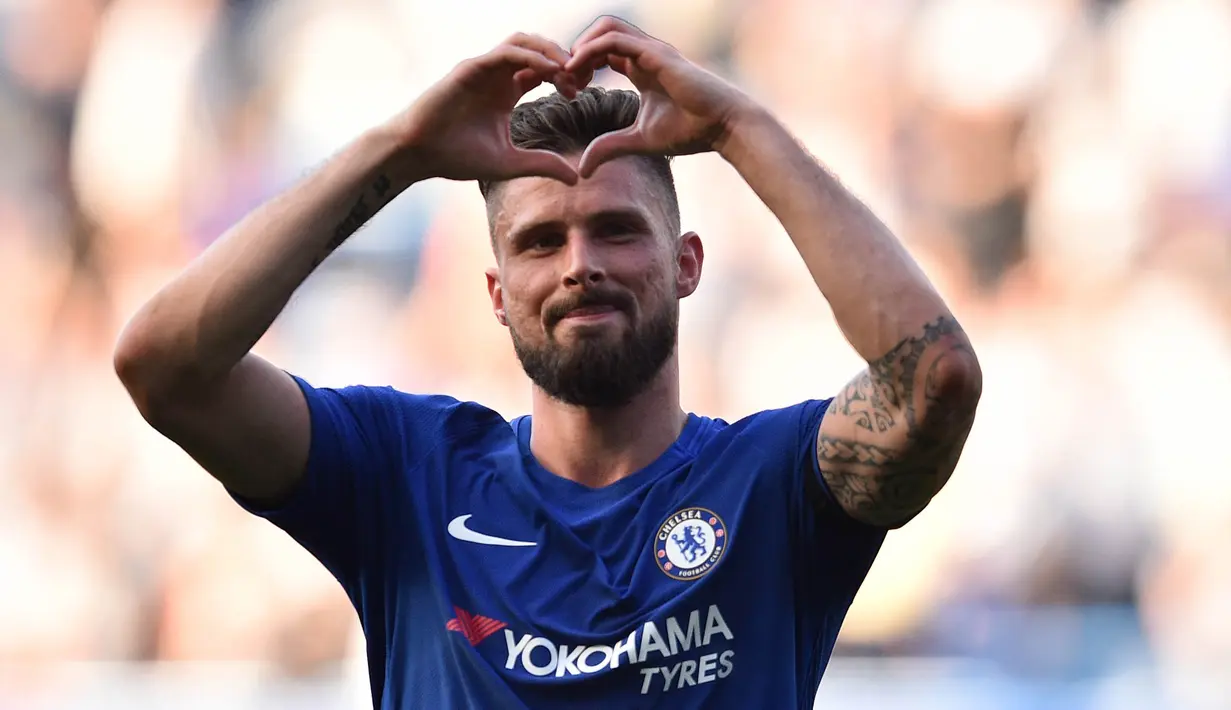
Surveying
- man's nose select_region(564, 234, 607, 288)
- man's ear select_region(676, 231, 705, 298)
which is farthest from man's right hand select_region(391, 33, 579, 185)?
man's ear select_region(676, 231, 705, 298)

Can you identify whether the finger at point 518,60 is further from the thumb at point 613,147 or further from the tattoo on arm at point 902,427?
the tattoo on arm at point 902,427

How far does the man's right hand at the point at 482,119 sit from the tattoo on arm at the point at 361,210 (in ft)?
0.15

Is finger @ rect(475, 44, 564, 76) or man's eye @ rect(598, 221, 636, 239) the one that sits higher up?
finger @ rect(475, 44, 564, 76)

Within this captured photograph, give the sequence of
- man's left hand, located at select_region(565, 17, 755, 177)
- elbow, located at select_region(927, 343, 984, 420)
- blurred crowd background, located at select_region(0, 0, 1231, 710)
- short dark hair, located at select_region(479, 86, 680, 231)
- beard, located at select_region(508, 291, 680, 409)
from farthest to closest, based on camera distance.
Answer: blurred crowd background, located at select_region(0, 0, 1231, 710) < short dark hair, located at select_region(479, 86, 680, 231) < beard, located at select_region(508, 291, 680, 409) < man's left hand, located at select_region(565, 17, 755, 177) < elbow, located at select_region(927, 343, 984, 420)

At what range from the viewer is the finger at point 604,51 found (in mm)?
2225

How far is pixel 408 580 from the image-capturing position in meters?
2.43

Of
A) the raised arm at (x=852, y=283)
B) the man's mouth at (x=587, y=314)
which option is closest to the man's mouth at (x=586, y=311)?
the man's mouth at (x=587, y=314)

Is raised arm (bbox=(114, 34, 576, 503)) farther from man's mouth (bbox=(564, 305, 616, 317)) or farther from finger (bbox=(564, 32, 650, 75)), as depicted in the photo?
A: man's mouth (bbox=(564, 305, 616, 317))

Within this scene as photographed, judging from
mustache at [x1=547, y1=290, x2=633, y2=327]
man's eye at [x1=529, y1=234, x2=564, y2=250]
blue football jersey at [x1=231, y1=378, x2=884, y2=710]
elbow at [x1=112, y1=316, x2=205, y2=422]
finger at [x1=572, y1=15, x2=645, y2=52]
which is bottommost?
blue football jersey at [x1=231, y1=378, x2=884, y2=710]

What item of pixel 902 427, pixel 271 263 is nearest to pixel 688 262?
pixel 902 427

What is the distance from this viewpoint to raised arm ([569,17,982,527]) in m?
2.18

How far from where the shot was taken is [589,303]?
96.9 inches

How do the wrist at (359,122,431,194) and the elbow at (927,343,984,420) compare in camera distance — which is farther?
the wrist at (359,122,431,194)

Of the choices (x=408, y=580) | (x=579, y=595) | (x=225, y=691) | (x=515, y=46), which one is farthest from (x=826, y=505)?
(x=225, y=691)
